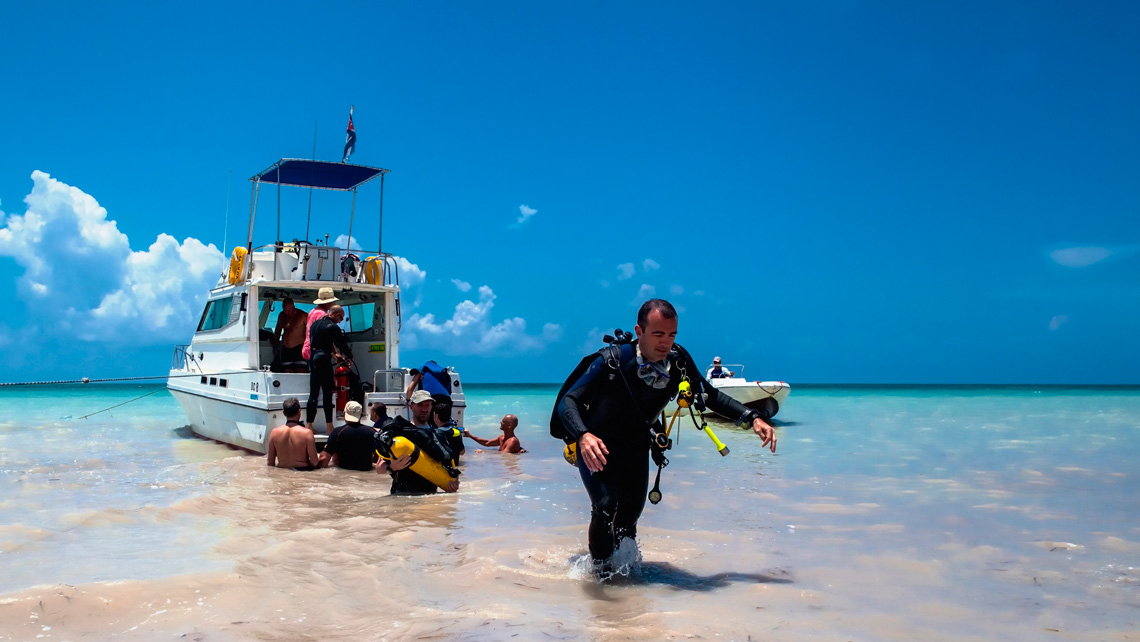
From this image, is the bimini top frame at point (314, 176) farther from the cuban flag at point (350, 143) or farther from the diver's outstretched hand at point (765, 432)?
the diver's outstretched hand at point (765, 432)

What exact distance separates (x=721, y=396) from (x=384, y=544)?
2.77m

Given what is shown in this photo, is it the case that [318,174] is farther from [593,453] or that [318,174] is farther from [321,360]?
[593,453]

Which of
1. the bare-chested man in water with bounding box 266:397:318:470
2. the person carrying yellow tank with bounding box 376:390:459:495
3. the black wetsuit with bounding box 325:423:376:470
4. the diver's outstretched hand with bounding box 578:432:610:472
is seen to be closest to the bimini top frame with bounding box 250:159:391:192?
the bare-chested man in water with bounding box 266:397:318:470

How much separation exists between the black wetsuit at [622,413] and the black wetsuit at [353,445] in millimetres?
6033

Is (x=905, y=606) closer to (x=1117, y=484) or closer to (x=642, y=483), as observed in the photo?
(x=642, y=483)

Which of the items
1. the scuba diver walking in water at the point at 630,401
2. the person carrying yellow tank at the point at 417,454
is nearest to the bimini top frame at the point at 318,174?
the person carrying yellow tank at the point at 417,454

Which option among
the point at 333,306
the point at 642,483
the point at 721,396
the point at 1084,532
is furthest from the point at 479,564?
the point at 333,306

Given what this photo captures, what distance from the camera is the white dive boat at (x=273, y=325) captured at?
11453 millimetres

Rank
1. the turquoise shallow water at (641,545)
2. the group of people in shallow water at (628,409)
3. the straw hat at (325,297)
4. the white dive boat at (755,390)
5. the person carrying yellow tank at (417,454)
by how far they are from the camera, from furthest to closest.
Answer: the white dive boat at (755,390), the straw hat at (325,297), the person carrying yellow tank at (417,454), the group of people in shallow water at (628,409), the turquoise shallow water at (641,545)

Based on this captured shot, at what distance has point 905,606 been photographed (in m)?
4.59

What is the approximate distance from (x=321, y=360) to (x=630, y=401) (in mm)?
7480

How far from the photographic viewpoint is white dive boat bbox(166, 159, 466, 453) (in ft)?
37.6

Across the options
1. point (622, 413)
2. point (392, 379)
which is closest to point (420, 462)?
point (622, 413)

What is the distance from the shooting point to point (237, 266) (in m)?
13.0
